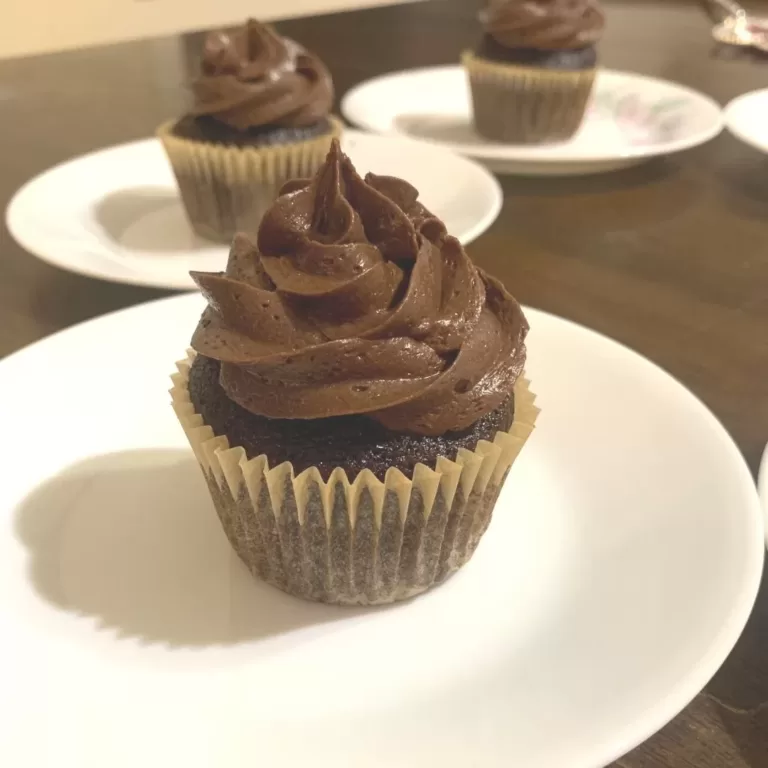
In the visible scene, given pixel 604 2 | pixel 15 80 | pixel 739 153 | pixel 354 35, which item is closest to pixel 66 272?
pixel 15 80

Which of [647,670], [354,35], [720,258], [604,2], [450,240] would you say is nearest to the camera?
[647,670]

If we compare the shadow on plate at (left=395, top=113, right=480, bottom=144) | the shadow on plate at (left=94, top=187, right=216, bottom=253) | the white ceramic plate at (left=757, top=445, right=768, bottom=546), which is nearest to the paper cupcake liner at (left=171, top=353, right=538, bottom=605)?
the white ceramic plate at (left=757, top=445, right=768, bottom=546)

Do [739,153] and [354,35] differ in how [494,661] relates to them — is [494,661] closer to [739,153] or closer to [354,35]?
[739,153]

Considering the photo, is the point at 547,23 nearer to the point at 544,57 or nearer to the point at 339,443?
the point at 544,57

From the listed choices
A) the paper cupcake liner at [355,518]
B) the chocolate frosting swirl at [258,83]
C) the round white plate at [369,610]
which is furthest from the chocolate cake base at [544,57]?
the paper cupcake liner at [355,518]

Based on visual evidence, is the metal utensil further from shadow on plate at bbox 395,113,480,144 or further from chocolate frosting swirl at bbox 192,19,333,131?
chocolate frosting swirl at bbox 192,19,333,131

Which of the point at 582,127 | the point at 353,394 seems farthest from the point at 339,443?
the point at 582,127

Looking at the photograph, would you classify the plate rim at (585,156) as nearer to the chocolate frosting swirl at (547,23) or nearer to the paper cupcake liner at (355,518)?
Answer: the chocolate frosting swirl at (547,23)
